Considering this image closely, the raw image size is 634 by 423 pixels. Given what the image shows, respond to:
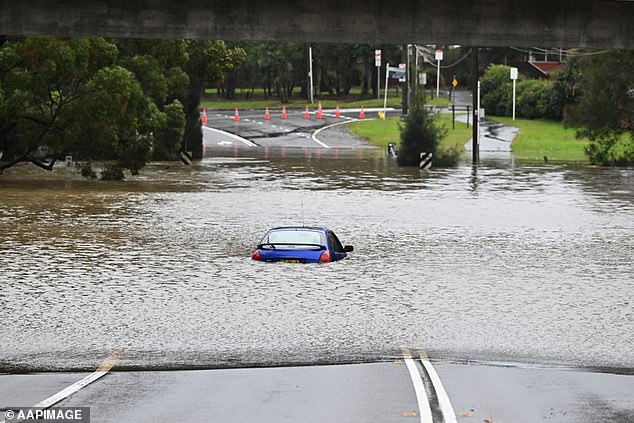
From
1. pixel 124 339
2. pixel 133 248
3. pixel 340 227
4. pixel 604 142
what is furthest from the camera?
pixel 604 142

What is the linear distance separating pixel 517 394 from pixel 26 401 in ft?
17.7

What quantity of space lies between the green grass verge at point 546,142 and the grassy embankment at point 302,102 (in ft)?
44.7

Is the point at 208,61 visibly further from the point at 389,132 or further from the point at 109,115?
the point at 389,132

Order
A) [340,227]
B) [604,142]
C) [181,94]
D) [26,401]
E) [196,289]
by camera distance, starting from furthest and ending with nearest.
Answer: [604,142] < [181,94] < [340,227] < [196,289] < [26,401]

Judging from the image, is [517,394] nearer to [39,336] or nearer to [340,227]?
[39,336]

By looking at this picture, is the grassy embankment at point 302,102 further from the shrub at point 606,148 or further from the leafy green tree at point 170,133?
the leafy green tree at point 170,133

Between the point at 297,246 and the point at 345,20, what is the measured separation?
1053cm

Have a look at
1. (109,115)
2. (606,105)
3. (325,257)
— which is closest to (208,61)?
(109,115)

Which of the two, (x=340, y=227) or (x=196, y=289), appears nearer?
(x=196, y=289)

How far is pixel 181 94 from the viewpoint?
69.1 m

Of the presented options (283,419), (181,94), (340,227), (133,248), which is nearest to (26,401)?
(283,419)

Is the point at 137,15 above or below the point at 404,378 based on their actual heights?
above

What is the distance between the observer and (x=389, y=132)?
93625 millimetres

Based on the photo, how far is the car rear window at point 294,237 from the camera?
28.0 metres
